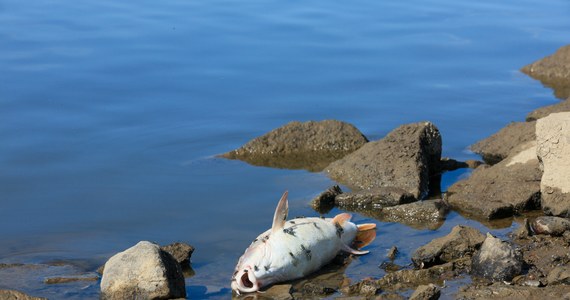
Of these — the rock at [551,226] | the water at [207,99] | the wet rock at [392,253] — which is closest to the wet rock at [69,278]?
the water at [207,99]

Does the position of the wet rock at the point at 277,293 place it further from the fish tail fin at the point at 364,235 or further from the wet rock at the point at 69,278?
the wet rock at the point at 69,278

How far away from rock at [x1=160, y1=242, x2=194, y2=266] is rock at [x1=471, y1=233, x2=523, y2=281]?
2.64 meters

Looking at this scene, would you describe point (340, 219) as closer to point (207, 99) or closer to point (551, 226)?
point (551, 226)

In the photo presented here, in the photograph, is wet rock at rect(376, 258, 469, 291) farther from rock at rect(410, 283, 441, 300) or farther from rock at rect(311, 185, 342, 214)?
rock at rect(311, 185, 342, 214)

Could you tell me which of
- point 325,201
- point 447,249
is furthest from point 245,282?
point 325,201

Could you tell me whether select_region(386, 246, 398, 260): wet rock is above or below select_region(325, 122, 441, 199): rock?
below

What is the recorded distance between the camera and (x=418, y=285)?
29.4 ft

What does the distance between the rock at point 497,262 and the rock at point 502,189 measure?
Answer: 1.78 m

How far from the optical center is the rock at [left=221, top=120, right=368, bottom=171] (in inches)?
511

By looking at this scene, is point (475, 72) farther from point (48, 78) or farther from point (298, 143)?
point (48, 78)

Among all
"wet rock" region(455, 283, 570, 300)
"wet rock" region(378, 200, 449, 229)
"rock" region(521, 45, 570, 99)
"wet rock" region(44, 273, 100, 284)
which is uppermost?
"rock" region(521, 45, 570, 99)

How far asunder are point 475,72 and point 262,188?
6.48 m

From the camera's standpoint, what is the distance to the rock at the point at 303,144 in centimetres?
1299

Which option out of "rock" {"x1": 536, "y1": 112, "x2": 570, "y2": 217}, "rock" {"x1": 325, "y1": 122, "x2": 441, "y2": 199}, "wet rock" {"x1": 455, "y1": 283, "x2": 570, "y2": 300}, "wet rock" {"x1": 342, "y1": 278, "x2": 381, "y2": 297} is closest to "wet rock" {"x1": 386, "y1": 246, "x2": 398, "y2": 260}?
"wet rock" {"x1": 342, "y1": 278, "x2": 381, "y2": 297}
